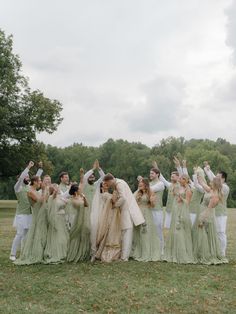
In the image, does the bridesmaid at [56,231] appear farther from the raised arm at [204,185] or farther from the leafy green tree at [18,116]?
the leafy green tree at [18,116]

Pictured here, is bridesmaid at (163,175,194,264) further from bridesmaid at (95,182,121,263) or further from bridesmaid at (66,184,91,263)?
bridesmaid at (66,184,91,263)

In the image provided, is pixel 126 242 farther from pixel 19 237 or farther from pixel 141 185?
pixel 19 237

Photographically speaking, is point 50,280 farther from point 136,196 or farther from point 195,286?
point 136,196

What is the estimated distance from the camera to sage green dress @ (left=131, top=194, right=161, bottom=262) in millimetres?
12695

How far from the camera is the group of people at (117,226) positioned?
12445mm

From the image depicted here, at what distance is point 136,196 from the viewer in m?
13.4

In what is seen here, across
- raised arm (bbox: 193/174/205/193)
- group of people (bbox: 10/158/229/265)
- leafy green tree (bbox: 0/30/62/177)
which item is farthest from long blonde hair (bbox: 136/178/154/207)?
A: leafy green tree (bbox: 0/30/62/177)

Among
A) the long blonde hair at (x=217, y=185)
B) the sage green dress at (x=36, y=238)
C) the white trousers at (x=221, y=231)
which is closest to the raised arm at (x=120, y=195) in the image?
the sage green dress at (x=36, y=238)

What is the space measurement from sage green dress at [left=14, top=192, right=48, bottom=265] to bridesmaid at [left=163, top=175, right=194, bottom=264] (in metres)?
3.21

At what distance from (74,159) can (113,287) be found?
99776mm

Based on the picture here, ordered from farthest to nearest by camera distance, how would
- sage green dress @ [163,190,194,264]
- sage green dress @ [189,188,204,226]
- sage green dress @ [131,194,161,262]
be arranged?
sage green dress @ [189,188,204,226], sage green dress @ [131,194,161,262], sage green dress @ [163,190,194,264]

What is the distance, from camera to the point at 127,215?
12898mm

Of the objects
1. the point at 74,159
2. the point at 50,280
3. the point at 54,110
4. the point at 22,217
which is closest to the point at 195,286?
the point at 50,280

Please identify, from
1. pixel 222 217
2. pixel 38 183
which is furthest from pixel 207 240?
pixel 38 183
